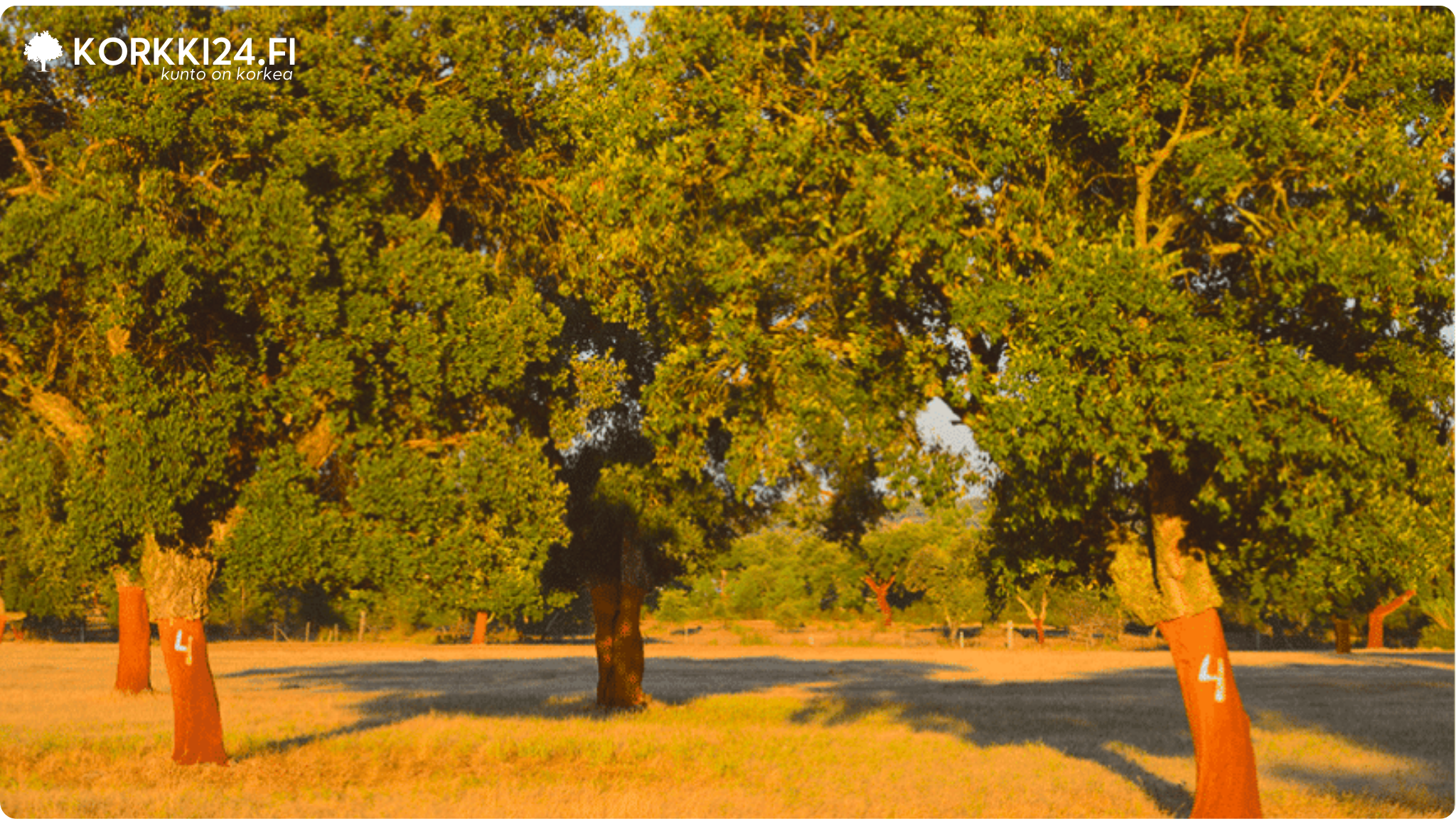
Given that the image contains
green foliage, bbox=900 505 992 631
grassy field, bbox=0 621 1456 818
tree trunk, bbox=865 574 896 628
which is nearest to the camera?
grassy field, bbox=0 621 1456 818

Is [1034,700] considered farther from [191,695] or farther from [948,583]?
[948,583]

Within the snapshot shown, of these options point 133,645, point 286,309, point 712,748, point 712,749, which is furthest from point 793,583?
point 286,309

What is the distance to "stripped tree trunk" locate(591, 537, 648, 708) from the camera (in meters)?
34.2

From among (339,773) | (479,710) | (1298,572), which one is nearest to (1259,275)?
(1298,572)

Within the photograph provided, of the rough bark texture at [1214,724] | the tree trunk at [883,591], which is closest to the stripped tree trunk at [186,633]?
the rough bark texture at [1214,724]

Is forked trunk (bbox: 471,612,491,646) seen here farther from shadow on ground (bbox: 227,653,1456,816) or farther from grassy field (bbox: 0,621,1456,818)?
grassy field (bbox: 0,621,1456,818)

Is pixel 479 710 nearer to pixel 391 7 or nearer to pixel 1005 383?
pixel 391 7

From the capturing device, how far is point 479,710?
118ft

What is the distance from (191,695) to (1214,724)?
15.5 m

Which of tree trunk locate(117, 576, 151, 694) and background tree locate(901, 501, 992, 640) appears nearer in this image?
tree trunk locate(117, 576, 151, 694)

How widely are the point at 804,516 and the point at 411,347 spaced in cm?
986

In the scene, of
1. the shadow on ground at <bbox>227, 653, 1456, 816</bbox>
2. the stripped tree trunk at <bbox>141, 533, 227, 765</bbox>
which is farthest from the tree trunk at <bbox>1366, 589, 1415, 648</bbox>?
the stripped tree trunk at <bbox>141, 533, 227, 765</bbox>

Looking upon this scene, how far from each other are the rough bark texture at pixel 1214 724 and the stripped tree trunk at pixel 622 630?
19.1 metres

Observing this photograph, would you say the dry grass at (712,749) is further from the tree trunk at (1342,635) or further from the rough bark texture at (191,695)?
the tree trunk at (1342,635)
